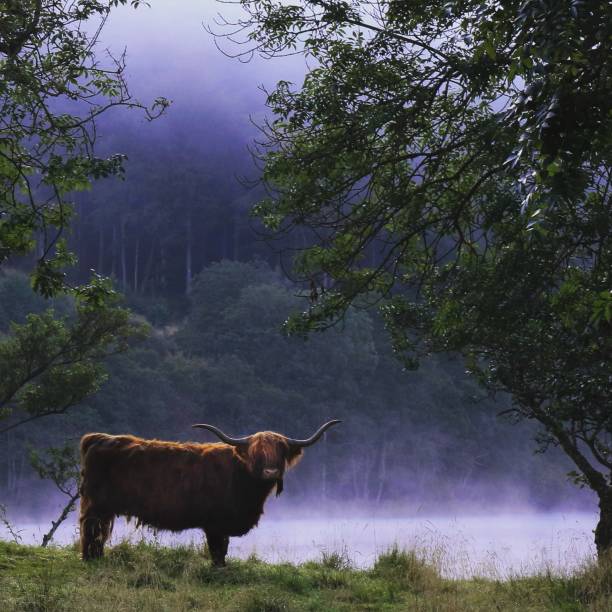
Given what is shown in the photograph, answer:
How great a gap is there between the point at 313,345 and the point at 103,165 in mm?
55323

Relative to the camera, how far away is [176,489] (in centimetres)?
1290

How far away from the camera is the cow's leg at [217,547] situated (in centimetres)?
1267

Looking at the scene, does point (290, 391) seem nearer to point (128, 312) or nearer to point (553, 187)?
point (128, 312)

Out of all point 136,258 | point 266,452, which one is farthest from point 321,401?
point 266,452

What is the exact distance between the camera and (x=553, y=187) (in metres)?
6.38

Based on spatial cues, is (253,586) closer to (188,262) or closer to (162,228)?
(188,262)

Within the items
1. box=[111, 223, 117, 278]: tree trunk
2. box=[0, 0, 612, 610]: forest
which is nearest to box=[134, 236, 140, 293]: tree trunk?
box=[111, 223, 117, 278]: tree trunk

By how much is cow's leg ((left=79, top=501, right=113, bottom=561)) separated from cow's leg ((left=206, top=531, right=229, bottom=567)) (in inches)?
52.6

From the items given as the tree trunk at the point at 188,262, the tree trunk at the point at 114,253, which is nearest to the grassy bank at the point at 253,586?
the tree trunk at the point at 188,262

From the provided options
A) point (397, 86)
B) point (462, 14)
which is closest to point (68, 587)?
point (397, 86)

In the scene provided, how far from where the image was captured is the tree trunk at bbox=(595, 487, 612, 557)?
549 inches

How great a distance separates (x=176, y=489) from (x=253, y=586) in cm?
205

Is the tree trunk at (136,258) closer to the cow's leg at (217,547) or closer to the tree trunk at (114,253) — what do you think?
the tree trunk at (114,253)

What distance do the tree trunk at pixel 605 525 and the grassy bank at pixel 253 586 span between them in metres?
1.92
